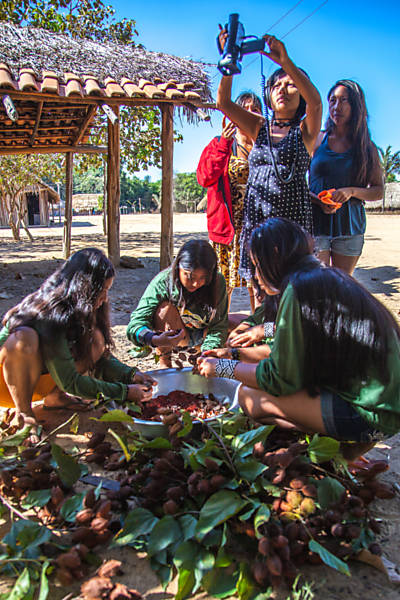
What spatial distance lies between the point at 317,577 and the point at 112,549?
25.0 inches

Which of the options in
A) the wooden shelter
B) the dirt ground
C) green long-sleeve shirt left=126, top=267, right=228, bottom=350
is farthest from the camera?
the wooden shelter

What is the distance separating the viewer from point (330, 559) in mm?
1282

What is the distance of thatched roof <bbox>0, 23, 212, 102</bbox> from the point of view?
5515 mm

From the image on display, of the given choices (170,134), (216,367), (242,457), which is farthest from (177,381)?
(170,134)

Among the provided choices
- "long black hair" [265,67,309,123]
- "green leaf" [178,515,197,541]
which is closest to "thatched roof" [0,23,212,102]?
"long black hair" [265,67,309,123]

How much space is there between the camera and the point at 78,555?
133 cm

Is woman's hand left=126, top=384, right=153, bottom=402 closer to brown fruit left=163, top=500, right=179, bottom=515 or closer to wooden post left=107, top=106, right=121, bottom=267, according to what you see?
brown fruit left=163, top=500, right=179, bottom=515

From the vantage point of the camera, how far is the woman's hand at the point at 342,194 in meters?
2.91

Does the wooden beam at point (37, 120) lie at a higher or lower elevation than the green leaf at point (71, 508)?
higher

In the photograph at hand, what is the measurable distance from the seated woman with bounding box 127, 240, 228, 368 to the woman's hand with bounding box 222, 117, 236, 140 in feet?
3.11

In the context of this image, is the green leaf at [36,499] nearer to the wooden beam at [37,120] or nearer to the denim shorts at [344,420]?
the denim shorts at [344,420]

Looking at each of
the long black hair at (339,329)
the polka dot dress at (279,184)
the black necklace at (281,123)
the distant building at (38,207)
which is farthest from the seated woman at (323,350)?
the distant building at (38,207)

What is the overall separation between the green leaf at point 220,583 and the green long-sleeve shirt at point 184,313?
1330 millimetres

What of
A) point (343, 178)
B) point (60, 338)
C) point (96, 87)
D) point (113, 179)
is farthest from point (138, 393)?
point (113, 179)
